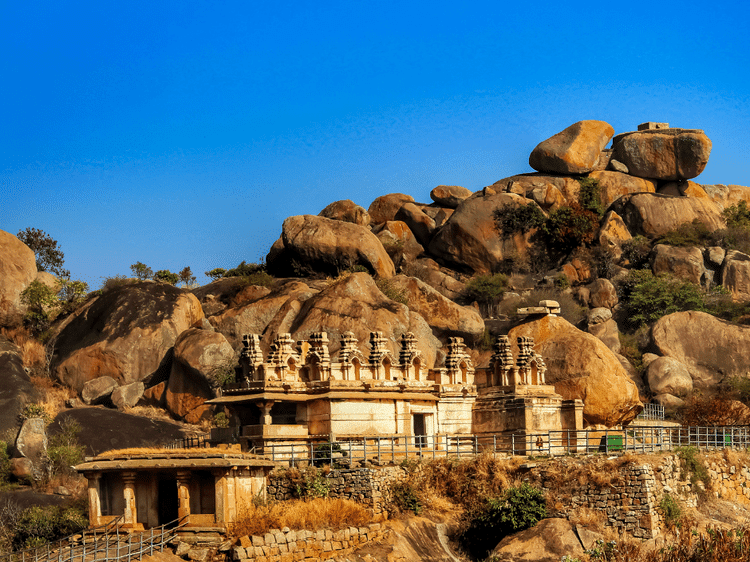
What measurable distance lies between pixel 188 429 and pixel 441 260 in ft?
101

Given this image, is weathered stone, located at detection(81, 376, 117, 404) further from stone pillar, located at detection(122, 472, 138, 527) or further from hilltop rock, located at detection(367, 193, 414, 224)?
hilltop rock, located at detection(367, 193, 414, 224)

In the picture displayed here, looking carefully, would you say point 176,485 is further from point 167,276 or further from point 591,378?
point 167,276

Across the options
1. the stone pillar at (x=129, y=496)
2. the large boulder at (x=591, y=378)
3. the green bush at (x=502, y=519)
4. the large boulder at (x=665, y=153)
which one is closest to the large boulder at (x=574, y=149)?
the large boulder at (x=665, y=153)

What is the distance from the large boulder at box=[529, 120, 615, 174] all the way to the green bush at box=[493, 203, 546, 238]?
845cm

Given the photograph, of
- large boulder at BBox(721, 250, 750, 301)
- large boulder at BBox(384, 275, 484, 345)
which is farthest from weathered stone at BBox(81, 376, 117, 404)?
large boulder at BBox(721, 250, 750, 301)

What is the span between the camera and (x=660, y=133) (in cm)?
8388

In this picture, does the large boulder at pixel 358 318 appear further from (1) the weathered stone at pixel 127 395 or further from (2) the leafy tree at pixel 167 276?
(2) the leafy tree at pixel 167 276

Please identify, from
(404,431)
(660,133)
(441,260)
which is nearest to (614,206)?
(660,133)

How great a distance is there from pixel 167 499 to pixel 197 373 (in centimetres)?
2032

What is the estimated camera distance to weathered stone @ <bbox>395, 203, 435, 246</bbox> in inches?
3125

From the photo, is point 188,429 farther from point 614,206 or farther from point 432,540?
point 614,206

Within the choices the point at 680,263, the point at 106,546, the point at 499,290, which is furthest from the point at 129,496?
the point at 680,263

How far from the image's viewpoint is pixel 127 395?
55.3 metres

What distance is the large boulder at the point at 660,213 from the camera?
Result: 76.6 meters
